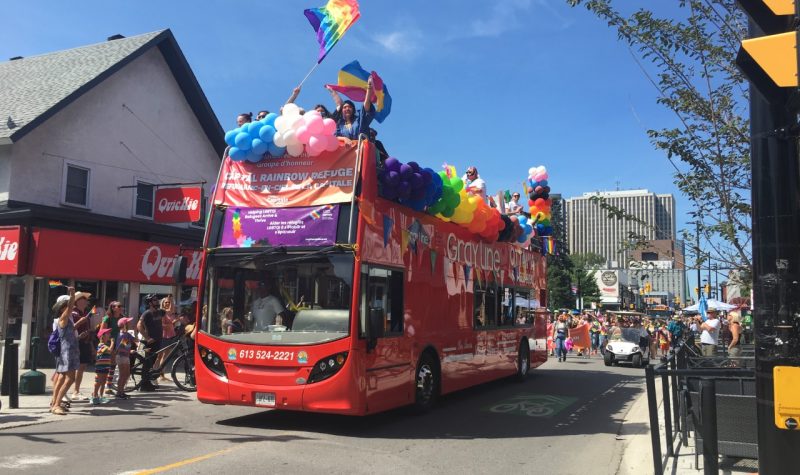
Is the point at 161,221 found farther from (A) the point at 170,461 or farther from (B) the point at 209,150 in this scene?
(A) the point at 170,461

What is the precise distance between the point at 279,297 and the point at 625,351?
56.3 feet

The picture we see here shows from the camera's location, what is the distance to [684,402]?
7.71m

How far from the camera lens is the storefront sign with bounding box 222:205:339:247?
854 cm

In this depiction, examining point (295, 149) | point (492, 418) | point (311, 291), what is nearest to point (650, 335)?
point (492, 418)

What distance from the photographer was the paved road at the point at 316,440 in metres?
6.82

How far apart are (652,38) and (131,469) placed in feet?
23.4

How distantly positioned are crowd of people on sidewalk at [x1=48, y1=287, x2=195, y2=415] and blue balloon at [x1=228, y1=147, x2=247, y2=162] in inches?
138

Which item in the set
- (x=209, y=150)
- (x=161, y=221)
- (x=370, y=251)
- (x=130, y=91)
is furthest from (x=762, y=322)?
(x=209, y=150)

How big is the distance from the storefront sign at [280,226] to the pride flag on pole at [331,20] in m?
2.88

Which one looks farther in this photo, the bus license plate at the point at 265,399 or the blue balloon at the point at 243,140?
the blue balloon at the point at 243,140

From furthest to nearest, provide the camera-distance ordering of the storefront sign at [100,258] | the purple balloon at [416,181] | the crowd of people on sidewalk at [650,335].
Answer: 1. the crowd of people on sidewalk at [650,335]
2. the storefront sign at [100,258]
3. the purple balloon at [416,181]

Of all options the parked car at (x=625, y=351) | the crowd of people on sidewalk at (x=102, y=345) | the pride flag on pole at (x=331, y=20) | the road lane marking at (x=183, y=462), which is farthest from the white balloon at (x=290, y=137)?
the parked car at (x=625, y=351)

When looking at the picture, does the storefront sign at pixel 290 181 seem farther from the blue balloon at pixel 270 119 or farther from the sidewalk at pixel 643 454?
the sidewalk at pixel 643 454

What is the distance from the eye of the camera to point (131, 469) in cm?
643
